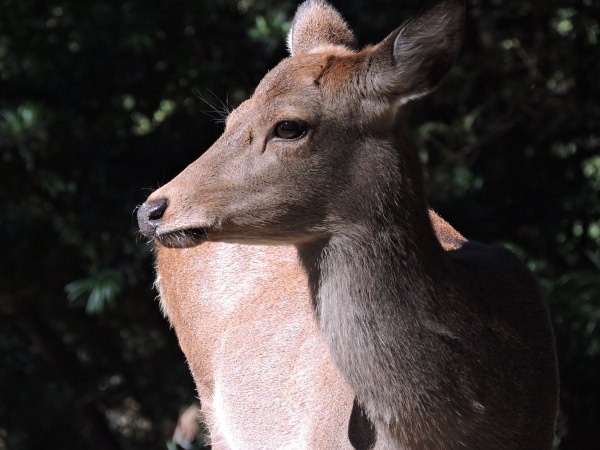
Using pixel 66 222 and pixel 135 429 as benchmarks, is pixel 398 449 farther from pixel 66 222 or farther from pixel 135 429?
pixel 135 429

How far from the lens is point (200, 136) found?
6539 mm

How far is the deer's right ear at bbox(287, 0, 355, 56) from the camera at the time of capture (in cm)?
350

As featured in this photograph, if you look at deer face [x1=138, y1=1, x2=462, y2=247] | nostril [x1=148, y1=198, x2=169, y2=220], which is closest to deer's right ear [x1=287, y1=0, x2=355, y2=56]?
deer face [x1=138, y1=1, x2=462, y2=247]

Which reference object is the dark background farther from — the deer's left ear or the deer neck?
the deer's left ear

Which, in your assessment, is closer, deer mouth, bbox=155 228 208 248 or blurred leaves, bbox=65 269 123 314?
deer mouth, bbox=155 228 208 248

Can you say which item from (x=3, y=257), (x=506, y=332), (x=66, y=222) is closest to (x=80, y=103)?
(x=66, y=222)

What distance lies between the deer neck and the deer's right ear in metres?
0.83

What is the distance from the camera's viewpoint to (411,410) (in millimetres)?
2797

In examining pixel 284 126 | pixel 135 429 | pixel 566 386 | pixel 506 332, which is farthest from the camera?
pixel 135 429

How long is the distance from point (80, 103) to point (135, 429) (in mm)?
4291

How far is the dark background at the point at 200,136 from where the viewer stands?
6242 millimetres

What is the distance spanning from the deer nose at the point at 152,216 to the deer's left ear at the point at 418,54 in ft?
2.58

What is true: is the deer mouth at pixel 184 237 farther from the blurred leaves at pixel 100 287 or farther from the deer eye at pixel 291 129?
the blurred leaves at pixel 100 287

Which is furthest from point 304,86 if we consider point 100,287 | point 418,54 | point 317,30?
point 100,287
